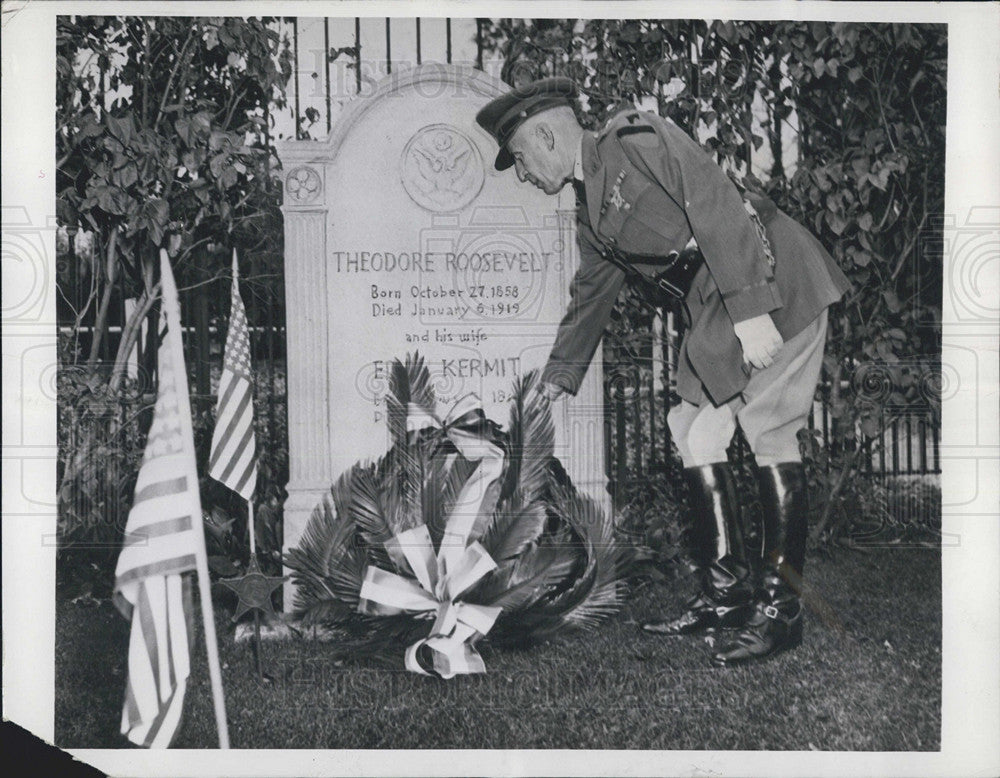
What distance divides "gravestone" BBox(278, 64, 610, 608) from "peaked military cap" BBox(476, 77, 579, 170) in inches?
1.4

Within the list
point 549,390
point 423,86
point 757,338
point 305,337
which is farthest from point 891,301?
point 305,337

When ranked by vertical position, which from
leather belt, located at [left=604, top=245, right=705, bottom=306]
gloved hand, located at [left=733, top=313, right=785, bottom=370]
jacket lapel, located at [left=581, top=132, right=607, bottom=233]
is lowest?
gloved hand, located at [left=733, top=313, right=785, bottom=370]

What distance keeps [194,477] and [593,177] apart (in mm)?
1882

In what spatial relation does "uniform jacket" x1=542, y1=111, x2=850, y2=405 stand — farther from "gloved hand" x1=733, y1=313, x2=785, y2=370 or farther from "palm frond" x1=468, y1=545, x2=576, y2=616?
"palm frond" x1=468, y1=545, x2=576, y2=616

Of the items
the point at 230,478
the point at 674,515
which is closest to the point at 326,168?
the point at 230,478

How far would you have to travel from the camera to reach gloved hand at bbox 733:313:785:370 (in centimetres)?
400

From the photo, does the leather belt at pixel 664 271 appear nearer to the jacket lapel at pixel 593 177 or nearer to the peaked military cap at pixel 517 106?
the jacket lapel at pixel 593 177

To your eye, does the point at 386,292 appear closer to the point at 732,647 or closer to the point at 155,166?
the point at 155,166

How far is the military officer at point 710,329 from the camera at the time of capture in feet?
13.3

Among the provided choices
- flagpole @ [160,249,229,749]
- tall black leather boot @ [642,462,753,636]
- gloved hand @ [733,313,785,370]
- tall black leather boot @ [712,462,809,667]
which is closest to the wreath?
tall black leather boot @ [642,462,753,636]

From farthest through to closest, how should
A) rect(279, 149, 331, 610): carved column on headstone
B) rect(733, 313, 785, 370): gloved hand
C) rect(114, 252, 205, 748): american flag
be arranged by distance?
rect(279, 149, 331, 610): carved column on headstone, rect(733, 313, 785, 370): gloved hand, rect(114, 252, 205, 748): american flag

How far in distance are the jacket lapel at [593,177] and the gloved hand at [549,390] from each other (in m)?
0.62

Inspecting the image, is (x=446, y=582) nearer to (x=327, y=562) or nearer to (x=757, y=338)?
(x=327, y=562)

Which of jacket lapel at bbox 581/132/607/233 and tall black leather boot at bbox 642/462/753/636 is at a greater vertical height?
jacket lapel at bbox 581/132/607/233
